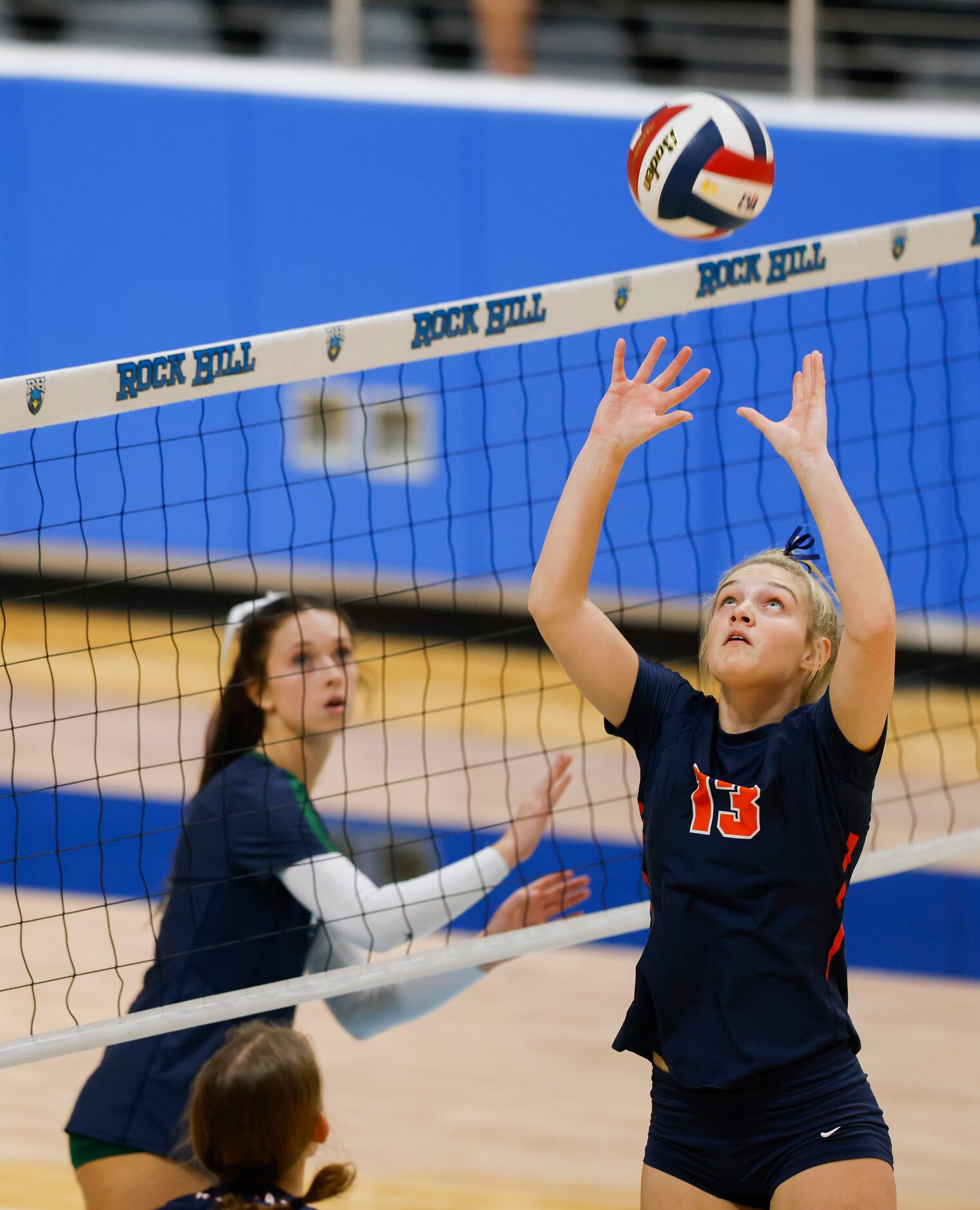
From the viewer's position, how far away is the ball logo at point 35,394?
341 cm

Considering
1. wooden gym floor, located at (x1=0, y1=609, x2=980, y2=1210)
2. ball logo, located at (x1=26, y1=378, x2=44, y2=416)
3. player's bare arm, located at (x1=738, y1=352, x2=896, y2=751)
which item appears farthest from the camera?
wooden gym floor, located at (x1=0, y1=609, x2=980, y2=1210)

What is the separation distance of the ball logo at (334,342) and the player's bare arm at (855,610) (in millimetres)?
1374

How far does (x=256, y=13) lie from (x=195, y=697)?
4223 millimetres

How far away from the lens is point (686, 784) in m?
2.70

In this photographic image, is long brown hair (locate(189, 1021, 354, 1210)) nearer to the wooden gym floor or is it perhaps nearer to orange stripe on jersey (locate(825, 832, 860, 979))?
the wooden gym floor

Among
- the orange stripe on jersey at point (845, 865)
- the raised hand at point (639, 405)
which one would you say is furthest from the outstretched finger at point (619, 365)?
the orange stripe on jersey at point (845, 865)

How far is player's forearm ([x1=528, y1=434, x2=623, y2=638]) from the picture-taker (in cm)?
274

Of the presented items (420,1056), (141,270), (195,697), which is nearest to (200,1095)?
(420,1056)

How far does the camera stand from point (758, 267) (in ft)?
13.4

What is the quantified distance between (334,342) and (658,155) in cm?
106

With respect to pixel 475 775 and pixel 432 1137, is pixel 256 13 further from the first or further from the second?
pixel 432 1137

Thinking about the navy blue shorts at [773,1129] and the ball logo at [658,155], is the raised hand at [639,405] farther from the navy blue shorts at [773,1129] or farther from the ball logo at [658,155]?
the ball logo at [658,155]

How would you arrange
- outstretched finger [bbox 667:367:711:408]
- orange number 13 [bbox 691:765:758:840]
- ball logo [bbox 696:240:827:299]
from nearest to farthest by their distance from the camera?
orange number 13 [bbox 691:765:758:840] < outstretched finger [bbox 667:367:711:408] < ball logo [bbox 696:240:827:299]

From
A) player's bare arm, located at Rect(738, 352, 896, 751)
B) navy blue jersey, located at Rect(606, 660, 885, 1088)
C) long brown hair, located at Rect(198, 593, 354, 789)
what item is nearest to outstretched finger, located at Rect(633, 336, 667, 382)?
player's bare arm, located at Rect(738, 352, 896, 751)
